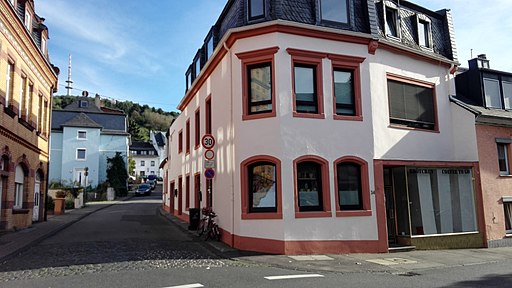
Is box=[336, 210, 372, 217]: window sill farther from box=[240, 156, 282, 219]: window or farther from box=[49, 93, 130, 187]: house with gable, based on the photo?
box=[49, 93, 130, 187]: house with gable

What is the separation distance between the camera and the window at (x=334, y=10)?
1350 cm

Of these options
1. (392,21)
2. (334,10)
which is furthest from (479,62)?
(334,10)

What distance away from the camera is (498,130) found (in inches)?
637

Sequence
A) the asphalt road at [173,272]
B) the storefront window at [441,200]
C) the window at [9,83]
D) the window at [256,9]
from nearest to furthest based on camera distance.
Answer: the asphalt road at [173,272] < the window at [256,9] < the storefront window at [441,200] < the window at [9,83]

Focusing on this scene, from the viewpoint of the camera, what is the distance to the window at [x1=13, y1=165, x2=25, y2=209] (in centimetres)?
1809

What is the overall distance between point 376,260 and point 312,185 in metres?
2.81

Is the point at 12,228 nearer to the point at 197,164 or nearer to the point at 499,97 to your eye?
the point at 197,164

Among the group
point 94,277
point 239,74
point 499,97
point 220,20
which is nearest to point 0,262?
point 94,277

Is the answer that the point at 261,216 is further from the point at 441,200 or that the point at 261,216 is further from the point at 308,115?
the point at 441,200

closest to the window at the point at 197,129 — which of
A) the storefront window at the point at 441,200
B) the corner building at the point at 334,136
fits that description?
the corner building at the point at 334,136

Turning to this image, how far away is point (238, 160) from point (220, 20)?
7.19m

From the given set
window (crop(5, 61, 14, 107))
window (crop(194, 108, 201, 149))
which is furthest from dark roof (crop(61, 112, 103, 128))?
window (crop(5, 61, 14, 107))

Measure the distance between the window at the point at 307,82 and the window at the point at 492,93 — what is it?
854 cm

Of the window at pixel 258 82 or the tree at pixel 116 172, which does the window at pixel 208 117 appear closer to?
the window at pixel 258 82
